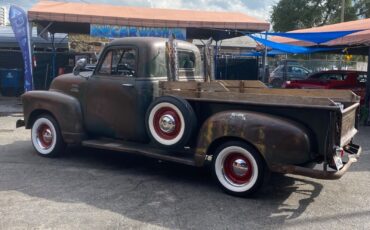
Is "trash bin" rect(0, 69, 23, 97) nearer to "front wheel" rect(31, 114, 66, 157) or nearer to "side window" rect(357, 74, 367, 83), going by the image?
"front wheel" rect(31, 114, 66, 157)

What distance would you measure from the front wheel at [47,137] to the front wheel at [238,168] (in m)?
2.95

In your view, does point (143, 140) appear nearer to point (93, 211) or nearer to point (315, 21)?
point (93, 211)

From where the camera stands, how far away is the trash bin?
57.2 feet

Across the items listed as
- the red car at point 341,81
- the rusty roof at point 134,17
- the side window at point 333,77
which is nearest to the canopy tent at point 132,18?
the rusty roof at point 134,17

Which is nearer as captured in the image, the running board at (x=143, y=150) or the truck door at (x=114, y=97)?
the running board at (x=143, y=150)

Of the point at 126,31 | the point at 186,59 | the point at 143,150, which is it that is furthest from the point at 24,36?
the point at 143,150

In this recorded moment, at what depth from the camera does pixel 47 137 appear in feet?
23.8

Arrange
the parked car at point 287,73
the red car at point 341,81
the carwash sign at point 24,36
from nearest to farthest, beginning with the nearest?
the carwash sign at point 24,36 < the red car at point 341,81 < the parked car at point 287,73

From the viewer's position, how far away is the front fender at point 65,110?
22.1 feet

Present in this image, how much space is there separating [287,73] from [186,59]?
1836 centimetres

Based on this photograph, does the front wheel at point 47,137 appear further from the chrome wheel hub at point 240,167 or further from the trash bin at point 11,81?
the trash bin at point 11,81

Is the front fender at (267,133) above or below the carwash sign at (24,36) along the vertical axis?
below

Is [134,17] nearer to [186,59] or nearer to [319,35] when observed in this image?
[319,35]

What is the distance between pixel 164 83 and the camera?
600 cm
